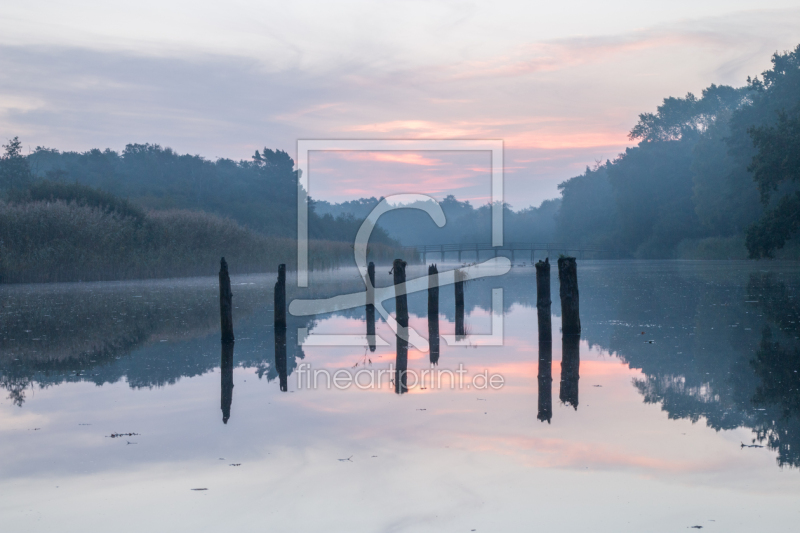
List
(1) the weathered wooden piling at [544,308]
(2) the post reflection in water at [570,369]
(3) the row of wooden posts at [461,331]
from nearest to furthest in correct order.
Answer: (2) the post reflection in water at [570,369], (3) the row of wooden posts at [461,331], (1) the weathered wooden piling at [544,308]

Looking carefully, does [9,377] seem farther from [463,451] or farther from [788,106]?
[788,106]

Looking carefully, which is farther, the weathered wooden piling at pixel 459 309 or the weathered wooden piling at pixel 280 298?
the weathered wooden piling at pixel 459 309

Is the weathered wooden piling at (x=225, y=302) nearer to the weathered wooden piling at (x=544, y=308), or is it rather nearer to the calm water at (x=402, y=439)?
the calm water at (x=402, y=439)

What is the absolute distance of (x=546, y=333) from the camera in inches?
496

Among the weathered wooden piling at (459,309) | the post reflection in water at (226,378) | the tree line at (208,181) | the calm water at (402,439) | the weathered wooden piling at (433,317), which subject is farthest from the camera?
the tree line at (208,181)

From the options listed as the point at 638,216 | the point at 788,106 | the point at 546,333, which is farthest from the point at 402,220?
the point at 546,333

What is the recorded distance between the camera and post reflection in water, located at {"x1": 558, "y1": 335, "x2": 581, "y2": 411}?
27.8ft

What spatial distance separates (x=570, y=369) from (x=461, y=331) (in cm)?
516

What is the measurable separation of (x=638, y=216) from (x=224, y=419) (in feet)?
258

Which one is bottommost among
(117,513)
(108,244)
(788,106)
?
(117,513)

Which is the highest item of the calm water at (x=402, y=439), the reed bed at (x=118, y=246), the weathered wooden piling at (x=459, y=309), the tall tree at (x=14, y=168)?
the tall tree at (x=14, y=168)

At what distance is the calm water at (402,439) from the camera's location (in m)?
5.01

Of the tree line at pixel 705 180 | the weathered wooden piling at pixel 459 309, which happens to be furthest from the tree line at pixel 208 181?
the weathered wooden piling at pixel 459 309

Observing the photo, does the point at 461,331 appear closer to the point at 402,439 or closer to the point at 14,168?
the point at 402,439
